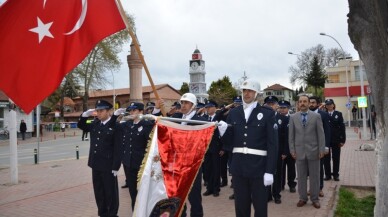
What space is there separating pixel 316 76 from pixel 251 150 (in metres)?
66.2

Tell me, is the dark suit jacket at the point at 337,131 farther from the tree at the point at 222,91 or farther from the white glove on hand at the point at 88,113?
the tree at the point at 222,91

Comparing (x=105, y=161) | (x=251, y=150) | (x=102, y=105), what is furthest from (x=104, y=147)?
(x=251, y=150)

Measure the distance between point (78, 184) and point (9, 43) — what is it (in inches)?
257

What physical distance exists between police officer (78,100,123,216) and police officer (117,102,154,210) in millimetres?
188

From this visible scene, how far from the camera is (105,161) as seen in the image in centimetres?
633

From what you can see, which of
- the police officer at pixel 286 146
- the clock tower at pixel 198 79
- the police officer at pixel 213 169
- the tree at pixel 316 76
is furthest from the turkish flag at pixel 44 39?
the tree at pixel 316 76

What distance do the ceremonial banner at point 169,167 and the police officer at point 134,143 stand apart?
1516mm

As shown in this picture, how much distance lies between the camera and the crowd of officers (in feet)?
16.1

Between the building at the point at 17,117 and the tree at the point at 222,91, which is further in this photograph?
the tree at the point at 222,91

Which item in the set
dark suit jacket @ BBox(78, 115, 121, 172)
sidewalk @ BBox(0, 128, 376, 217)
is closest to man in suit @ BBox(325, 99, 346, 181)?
sidewalk @ BBox(0, 128, 376, 217)

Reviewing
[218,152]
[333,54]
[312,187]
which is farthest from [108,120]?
[333,54]

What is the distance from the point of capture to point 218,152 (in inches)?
340

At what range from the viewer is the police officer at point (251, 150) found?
486 cm

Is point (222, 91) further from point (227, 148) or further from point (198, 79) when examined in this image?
point (227, 148)
